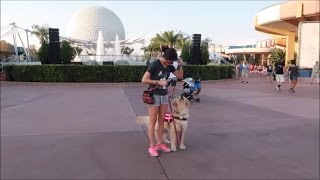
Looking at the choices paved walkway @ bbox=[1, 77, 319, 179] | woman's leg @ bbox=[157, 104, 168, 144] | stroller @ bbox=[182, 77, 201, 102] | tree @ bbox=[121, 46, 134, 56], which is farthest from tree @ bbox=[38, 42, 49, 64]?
tree @ bbox=[121, 46, 134, 56]

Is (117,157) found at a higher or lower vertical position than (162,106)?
lower

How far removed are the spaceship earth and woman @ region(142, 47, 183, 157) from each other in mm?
78832

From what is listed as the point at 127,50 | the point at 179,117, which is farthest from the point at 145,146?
the point at 127,50

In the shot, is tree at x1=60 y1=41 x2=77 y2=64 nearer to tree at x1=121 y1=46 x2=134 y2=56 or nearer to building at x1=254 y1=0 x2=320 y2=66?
building at x1=254 y1=0 x2=320 y2=66

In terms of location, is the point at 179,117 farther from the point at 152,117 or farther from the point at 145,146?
the point at 145,146

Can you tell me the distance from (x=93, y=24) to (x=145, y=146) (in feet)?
266

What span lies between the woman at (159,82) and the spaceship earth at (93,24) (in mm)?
78832

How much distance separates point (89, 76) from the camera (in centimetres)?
1952

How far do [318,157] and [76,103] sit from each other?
7258 millimetres

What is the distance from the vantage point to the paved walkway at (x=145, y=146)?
4.38 m

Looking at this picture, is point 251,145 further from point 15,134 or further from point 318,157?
point 15,134

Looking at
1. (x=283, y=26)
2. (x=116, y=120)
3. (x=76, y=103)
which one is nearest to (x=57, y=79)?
(x=76, y=103)

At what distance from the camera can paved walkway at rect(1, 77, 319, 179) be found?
4383 millimetres

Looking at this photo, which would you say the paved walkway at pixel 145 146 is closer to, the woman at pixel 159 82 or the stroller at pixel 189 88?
the woman at pixel 159 82
